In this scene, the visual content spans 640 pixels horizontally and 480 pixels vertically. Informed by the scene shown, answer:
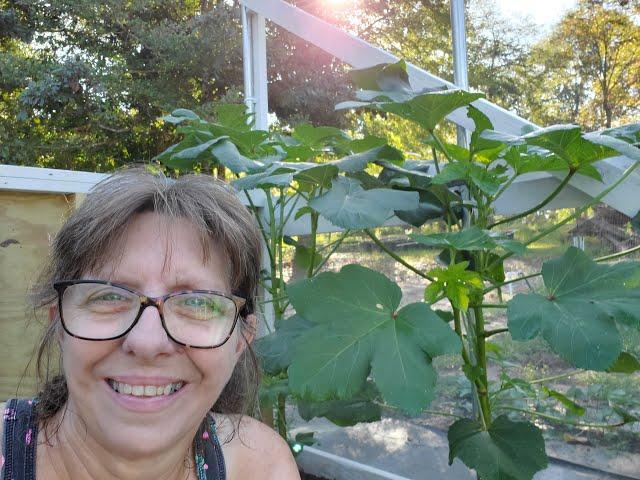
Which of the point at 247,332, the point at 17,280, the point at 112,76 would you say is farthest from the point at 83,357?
the point at 112,76

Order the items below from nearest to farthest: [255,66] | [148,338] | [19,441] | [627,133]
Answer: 1. [148,338]
2. [19,441]
3. [627,133]
4. [255,66]

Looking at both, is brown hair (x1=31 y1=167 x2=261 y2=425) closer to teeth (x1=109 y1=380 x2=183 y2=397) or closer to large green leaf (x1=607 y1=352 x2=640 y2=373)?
teeth (x1=109 y1=380 x2=183 y2=397)

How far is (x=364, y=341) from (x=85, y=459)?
1.57 feet


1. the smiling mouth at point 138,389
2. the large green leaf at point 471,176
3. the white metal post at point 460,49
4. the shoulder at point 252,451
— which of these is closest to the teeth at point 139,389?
the smiling mouth at point 138,389

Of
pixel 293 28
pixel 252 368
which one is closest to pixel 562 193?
pixel 252 368

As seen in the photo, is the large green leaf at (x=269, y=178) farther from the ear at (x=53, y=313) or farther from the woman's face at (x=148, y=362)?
the ear at (x=53, y=313)

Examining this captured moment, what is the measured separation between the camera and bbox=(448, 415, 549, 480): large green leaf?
3.61 ft

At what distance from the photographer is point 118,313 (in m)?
0.82

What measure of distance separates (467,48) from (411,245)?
62 centimetres

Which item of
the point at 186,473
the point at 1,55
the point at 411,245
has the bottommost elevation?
the point at 186,473

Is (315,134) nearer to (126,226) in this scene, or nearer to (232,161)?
(232,161)

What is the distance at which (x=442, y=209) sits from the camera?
1347mm

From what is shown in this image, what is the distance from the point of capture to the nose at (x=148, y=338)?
799 millimetres

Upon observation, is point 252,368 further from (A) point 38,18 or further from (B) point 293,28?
(A) point 38,18
